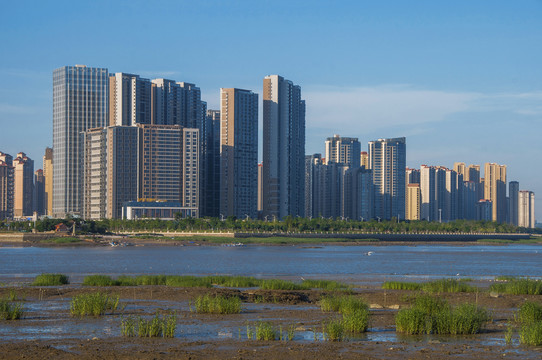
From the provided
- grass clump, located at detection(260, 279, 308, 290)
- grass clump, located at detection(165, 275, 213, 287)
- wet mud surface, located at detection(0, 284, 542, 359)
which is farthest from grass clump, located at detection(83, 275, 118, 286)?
grass clump, located at detection(260, 279, 308, 290)

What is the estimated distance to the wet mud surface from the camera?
74.2ft

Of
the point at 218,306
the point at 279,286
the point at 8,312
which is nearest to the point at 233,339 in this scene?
the point at 218,306

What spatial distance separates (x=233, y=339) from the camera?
1012 inches

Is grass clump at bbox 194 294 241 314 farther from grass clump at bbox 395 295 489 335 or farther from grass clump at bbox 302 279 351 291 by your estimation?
grass clump at bbox 302 279 351 291

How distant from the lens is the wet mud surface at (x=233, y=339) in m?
22.6

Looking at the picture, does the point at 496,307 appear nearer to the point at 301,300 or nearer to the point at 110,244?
the point at 301,300

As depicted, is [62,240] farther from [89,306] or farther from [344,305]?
[344,305]

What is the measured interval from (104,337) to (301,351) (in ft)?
23.0

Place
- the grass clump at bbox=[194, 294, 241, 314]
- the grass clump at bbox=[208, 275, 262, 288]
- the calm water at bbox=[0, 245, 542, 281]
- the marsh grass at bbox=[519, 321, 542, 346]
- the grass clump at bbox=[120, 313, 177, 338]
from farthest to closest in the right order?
1. the calm water at bbox=[0, 245, 542, 281]
2. the grass clump at bbox=[208, 275, 262, 288]
3. the grass clump at bbox=[194, 294, 241, 314]
4. the grass clump at bbox=[120, 313, 177, 338]
5. the marsh grass at bbox=[519, 321, 542, 346]

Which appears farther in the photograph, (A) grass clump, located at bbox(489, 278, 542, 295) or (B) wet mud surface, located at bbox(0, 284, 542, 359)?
(A) grass clump, located at bbox(489, 278, 542, 295)

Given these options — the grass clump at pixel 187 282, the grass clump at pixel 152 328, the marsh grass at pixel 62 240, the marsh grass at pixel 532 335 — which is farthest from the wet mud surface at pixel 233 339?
the marsh grass at pixel 62 240

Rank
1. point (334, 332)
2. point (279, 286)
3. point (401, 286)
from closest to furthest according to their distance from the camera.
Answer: point (334, 332) → point (279, 286) → point (401, 286)

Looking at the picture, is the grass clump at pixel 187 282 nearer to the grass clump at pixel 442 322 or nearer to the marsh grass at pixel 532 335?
the grass clump at pixel 442 322

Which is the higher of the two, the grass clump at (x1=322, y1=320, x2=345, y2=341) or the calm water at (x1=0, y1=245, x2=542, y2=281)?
the grass clump at (x1=322, y1=320, x2=345, y2=341)
